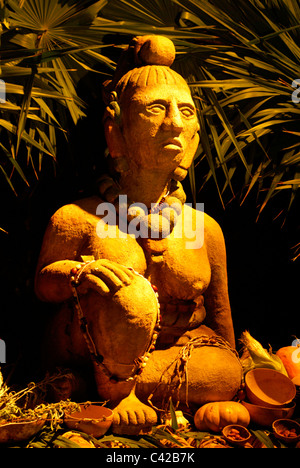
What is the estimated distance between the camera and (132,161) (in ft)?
7.84

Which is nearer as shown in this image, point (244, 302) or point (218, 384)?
point (218, 384)

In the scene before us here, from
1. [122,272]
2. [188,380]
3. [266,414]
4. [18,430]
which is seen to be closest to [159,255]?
[122,272]

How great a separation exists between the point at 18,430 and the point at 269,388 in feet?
3.70

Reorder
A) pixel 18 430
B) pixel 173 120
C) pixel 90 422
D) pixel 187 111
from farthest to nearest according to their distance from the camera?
pixel 187 111 < pixel 173 120 < pixel 90 422 < pixel 18 430

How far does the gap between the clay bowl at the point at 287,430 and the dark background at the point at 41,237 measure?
912 millimetres

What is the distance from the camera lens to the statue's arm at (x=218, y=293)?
2.65m

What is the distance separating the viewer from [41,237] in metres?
2.93

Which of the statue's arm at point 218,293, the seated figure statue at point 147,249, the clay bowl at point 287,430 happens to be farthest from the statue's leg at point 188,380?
the statue's arm at point 218,293

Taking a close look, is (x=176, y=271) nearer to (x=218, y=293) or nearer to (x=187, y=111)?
(x=218, y=293)

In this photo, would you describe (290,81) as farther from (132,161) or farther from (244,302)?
(244,302)

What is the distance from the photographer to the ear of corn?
2.60 m

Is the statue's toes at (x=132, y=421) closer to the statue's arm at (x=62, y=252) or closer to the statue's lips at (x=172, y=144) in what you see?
the statue's arm at (x=62, y=252)
